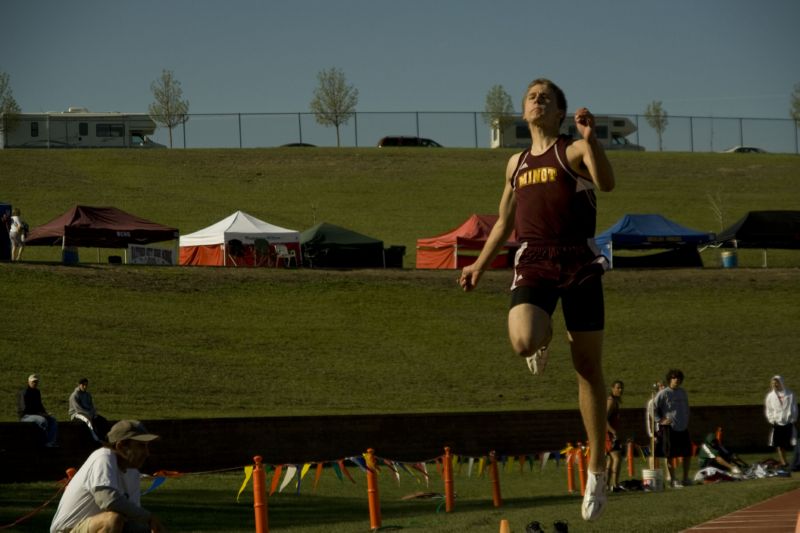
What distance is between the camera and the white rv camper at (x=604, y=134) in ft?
304

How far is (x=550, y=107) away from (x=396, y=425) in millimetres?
16267

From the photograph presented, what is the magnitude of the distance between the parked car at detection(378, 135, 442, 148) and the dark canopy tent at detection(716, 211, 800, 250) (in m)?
44.5

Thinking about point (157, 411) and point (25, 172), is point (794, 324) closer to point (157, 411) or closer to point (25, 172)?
point (157, 411)

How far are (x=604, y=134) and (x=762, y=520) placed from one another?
3320 inches

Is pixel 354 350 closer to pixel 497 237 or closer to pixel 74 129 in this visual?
pixel 497 237

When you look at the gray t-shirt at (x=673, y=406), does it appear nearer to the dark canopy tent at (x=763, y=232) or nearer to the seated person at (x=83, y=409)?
the seated person at (x=83, y=409)

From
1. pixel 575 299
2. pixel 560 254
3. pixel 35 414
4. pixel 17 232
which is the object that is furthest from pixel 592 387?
pixel 17 232

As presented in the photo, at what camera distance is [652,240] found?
4822cm

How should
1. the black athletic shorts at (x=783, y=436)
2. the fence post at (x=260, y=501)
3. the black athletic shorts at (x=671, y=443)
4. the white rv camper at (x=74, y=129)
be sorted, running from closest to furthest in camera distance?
the fence post at (x=260, y=501)
the black athletic shorts at (x=671, y=443)
the black athletic shorts at (x=783, y=436)
the white rv camper at (x=74, y=129)

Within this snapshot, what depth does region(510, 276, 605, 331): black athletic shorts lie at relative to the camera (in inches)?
280

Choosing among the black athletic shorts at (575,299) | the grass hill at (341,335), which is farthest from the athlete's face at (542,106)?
the grass hill at (341,335)

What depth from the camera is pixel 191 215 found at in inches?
2506

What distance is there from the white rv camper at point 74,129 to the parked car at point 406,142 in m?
17.2

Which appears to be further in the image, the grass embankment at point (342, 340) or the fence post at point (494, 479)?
the grass embankment at point (342, 340)
